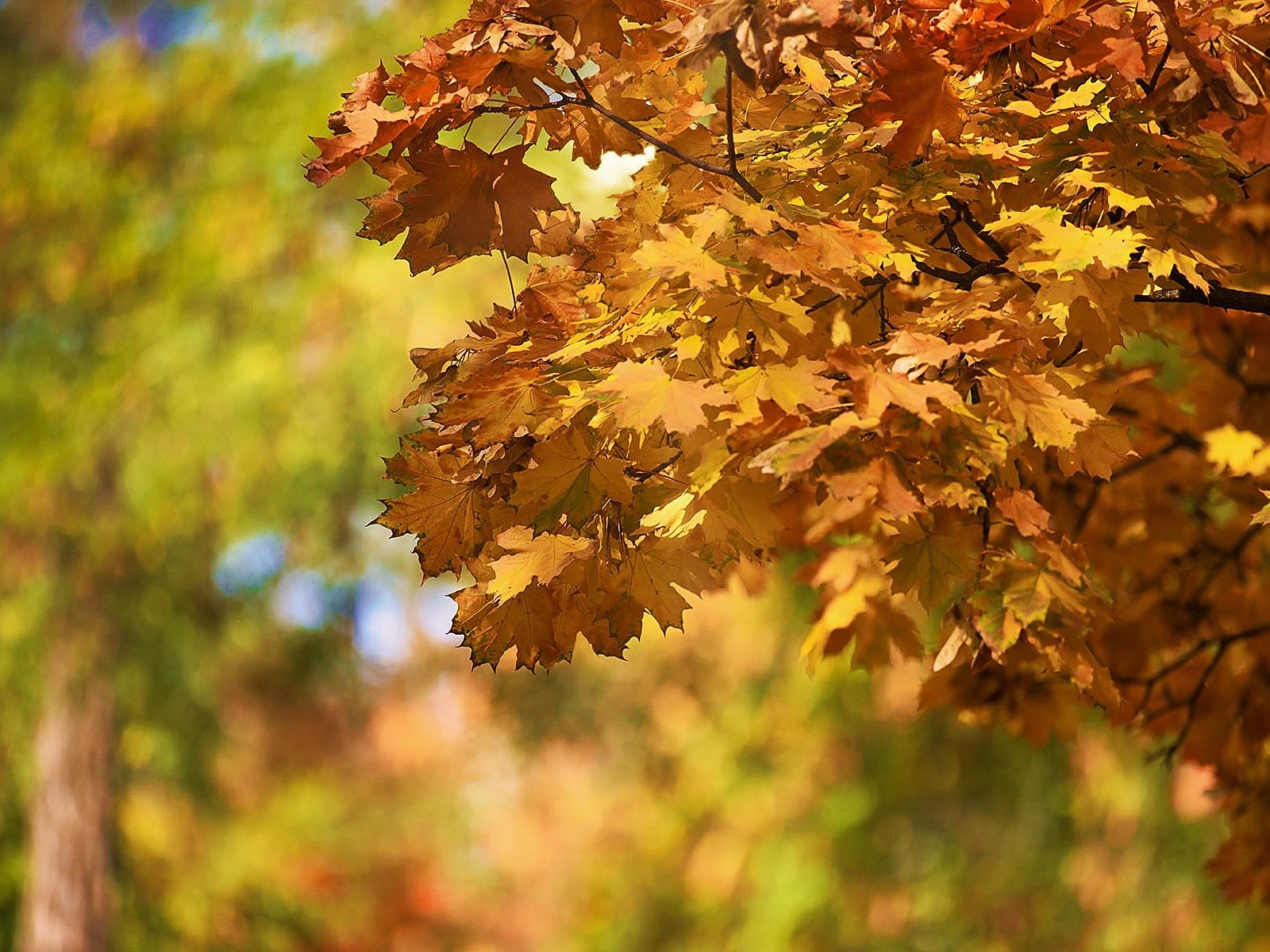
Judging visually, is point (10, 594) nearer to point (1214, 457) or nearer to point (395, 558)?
point (395, 558)

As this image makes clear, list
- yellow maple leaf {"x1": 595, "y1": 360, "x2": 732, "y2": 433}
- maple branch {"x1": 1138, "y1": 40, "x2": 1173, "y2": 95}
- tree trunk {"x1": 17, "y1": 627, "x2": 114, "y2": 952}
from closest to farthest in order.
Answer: yellow maple leaf {"x1": 595, "y1": 360, "x2": 732, "y2": 433}, maple branch {"x1": 1138, "y1": 40, "x2": 1173, "y2": 95}, tree trunk {"x1": 17, "y1": 627, "x2": 114, "y2": 952}

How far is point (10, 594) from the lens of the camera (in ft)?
28.1

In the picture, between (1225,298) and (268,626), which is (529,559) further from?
(268,626)

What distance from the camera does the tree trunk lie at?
908cm

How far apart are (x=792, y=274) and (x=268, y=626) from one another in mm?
7799

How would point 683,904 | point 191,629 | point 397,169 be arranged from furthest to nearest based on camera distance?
point 683,904 → point 191,629 → point 397,169

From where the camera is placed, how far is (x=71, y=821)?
9211 millimetres

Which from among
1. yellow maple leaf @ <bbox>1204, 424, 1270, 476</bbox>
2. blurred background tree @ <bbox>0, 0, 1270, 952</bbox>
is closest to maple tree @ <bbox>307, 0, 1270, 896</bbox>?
yellow maple leaf @ <bbox>1204, 424, 1270, 476</bbox>

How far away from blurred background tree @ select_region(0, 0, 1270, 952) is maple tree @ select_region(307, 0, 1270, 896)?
16.5 ft

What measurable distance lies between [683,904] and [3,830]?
489cm

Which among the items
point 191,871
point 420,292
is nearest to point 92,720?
point 191,871

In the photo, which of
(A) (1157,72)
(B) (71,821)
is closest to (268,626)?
(B) (71,821)

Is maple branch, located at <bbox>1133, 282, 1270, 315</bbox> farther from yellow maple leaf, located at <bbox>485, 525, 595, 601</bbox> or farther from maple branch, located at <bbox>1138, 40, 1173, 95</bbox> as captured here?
yellow maple leaf, located at <bbox>485, 525, 595, 601</bbox>

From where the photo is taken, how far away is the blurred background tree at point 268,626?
7547 millimetres
